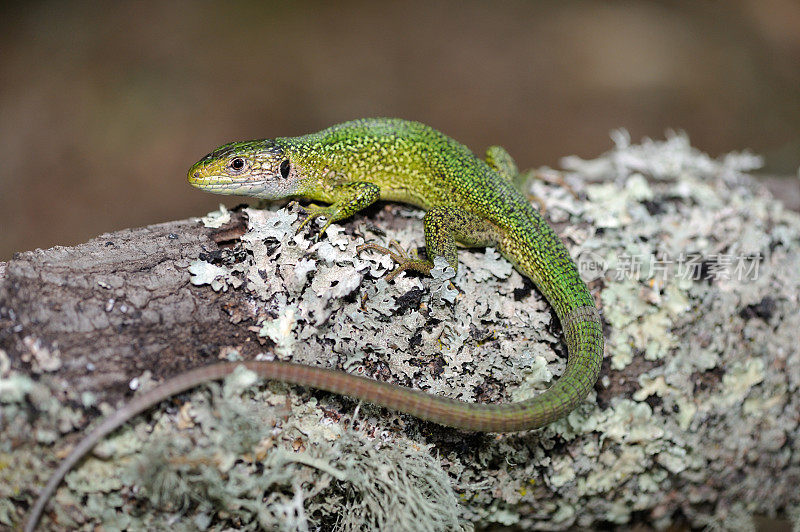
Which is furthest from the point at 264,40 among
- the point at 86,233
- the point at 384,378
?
the point at 384,378

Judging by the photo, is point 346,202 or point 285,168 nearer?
point 346,202

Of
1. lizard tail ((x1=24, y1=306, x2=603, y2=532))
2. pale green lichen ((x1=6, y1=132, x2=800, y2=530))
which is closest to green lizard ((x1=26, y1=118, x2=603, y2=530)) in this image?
lizard tail ((x1=24, y1=306, x2=603, y2=532))

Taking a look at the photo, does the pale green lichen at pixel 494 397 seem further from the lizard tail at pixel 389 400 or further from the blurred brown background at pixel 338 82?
the blurred brown background at pixel 338 82

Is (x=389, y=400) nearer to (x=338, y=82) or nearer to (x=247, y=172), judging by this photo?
(x=247, y=172)

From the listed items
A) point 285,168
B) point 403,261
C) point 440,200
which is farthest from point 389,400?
point 285,168

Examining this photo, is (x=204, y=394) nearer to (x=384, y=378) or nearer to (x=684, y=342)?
(x=384, y=378)

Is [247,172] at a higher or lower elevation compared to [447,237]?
higher

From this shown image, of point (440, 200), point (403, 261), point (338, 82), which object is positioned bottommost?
point (403, 261)
